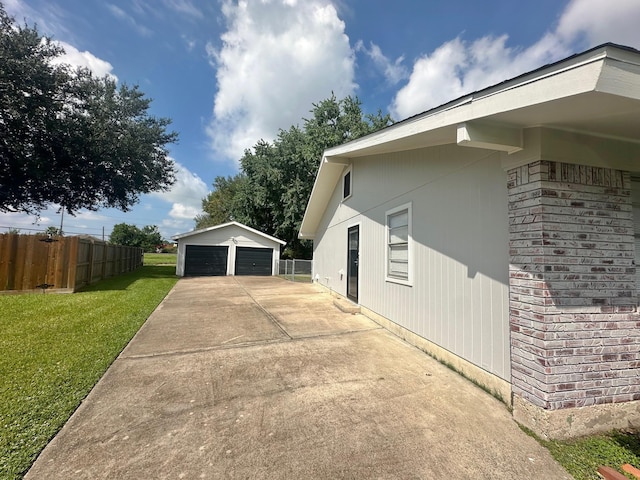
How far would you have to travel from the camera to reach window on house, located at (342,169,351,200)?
346 inches

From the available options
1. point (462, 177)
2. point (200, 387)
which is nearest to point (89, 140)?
point (200, 387)

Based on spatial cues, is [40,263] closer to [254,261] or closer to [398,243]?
[398,243]

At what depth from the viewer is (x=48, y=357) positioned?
12.3 ft

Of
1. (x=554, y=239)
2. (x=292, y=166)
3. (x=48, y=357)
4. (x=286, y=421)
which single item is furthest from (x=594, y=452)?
(x=292, y=166)

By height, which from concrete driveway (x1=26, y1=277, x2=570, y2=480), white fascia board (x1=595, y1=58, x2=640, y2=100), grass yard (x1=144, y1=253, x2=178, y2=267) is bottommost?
concrete driveway (x1=26, y1=277, x2=570, y2=480)

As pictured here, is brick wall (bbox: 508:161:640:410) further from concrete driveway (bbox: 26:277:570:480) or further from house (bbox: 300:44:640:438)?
concrete driveway (bbox: 26:277:570:480)

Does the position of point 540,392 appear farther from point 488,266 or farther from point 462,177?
point 462,177

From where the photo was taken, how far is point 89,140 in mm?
13836

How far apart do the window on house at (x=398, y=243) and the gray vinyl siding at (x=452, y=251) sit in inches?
6.2

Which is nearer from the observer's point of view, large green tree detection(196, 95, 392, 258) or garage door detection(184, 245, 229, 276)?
garage door detection(184, 245, 229, 276)

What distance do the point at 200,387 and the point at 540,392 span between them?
323cm

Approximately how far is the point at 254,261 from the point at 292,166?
26.3ft

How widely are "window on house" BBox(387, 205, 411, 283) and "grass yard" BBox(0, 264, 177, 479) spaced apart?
4.61 meters

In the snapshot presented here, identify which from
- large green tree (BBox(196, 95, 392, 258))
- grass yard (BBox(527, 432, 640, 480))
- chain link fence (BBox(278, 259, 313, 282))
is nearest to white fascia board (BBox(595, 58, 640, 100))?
grass yard (BBox(527, 432, 640, 480))
